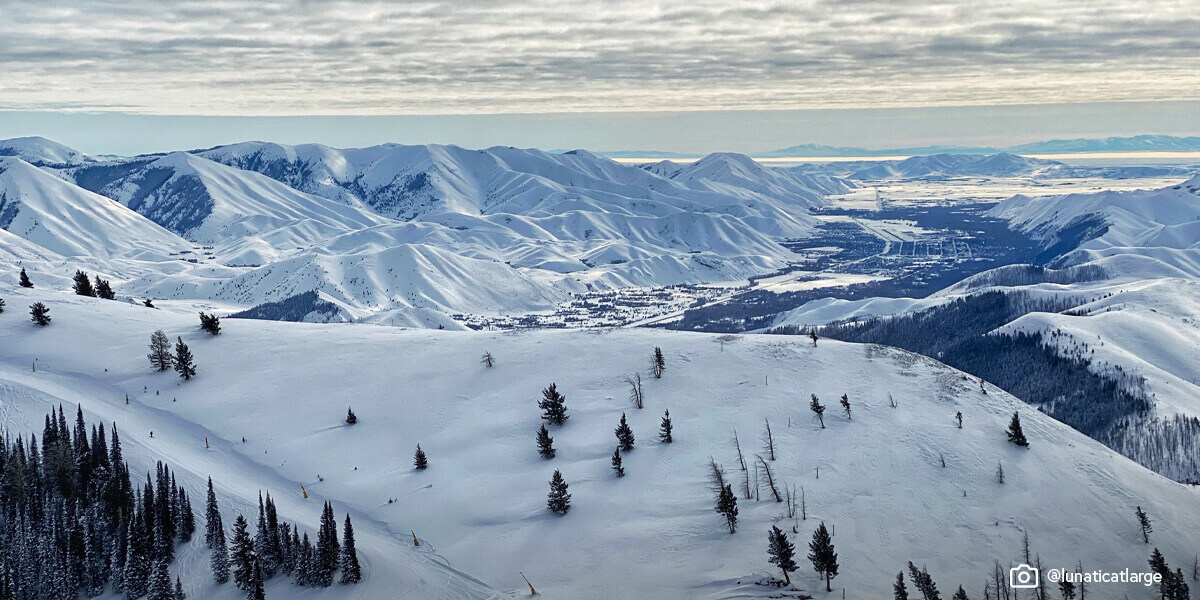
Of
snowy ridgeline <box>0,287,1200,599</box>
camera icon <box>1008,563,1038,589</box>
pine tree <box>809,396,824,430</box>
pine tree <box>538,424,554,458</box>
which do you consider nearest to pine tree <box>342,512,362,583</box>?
snowy ridgeline <box>0,287,1200,599</box>

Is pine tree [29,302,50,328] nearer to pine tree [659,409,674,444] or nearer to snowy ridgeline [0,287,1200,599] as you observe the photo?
snowy ridgeline [0,287,1200,599]

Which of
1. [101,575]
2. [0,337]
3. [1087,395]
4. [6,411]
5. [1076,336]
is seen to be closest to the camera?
[101,575]

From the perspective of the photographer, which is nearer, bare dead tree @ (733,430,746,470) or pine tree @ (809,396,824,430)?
bare dead tree @ (733,430,746,470)

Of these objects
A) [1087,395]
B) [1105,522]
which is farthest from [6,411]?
[1087,395]

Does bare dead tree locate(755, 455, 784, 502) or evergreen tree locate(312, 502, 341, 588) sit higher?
bare dead tree locate(755, 455, 784, 502)

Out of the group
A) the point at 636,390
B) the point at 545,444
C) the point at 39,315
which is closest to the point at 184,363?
the point at 39,315

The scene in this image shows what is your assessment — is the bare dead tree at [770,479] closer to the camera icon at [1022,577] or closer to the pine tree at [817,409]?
the pine tree at [817,409]

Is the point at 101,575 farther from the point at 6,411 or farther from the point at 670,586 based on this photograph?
the point at 670,586
